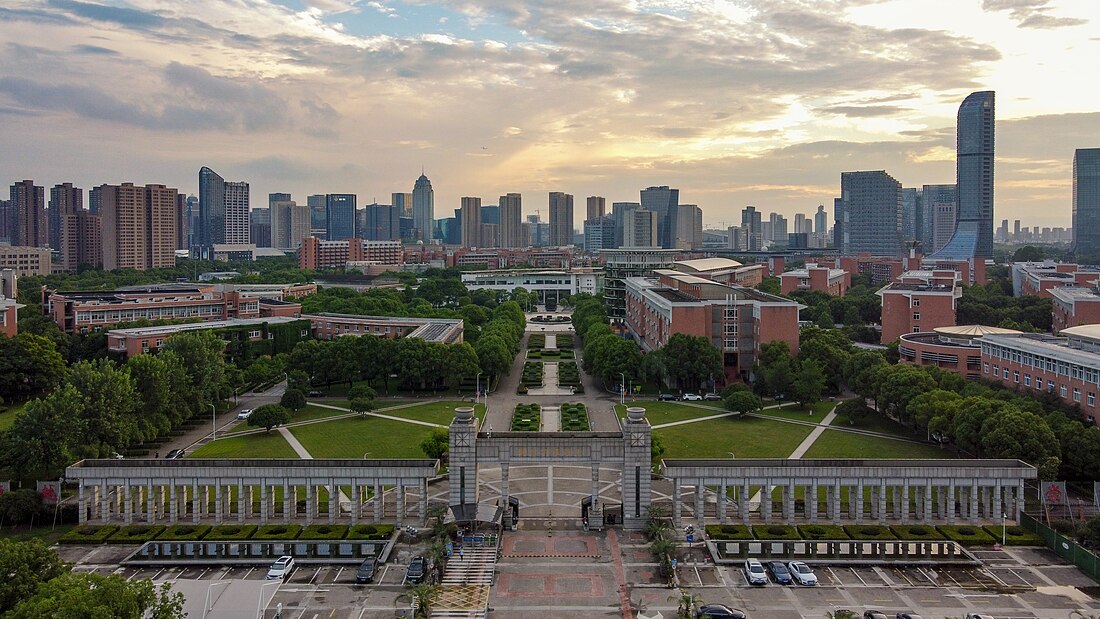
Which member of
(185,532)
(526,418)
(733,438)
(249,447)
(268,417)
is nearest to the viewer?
(185,532)

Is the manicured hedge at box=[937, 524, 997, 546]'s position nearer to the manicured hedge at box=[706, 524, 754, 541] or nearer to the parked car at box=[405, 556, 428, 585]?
the manicured hedge at box=[706, 524, 754, 541]

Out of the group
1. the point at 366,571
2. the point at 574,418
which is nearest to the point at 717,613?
the point at 366,571

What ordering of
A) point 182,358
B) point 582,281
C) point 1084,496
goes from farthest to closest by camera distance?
point 582,281, point 182,358, point 1084,496

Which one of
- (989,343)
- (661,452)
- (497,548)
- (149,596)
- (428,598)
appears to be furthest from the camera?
(989,343)

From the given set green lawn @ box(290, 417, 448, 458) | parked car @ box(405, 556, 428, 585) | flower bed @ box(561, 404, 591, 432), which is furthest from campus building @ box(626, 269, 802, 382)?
parked car @ box(405, 556, 428, 585)

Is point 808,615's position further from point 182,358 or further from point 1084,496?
point 182,358

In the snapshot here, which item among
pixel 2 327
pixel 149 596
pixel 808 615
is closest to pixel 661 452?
pixel 808 615

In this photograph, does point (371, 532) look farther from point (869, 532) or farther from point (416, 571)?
point (869, 532)

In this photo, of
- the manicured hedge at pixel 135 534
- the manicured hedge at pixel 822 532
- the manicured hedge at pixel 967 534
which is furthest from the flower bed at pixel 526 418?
the manicured hedge at pixel 967 534
